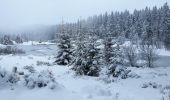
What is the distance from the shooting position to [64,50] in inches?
1065

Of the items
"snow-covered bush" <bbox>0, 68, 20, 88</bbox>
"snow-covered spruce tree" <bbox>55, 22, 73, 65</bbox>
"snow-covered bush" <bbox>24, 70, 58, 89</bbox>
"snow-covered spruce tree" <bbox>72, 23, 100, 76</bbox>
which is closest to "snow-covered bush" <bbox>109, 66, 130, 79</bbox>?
"snow-covered spruce tree" <bbox>72, 23, 100, 76</bbox>

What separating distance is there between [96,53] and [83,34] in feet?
7.34

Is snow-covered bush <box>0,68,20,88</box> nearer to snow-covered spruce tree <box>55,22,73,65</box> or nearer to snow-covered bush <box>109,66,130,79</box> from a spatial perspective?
snow-covered bush <box>109,66,130,79</box>

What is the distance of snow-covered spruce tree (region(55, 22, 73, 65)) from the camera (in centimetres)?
2659

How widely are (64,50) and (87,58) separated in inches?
367

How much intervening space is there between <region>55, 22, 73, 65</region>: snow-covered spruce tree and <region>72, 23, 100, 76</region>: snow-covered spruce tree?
8000 millimetres

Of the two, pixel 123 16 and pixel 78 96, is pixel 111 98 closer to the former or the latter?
pixel 78 96

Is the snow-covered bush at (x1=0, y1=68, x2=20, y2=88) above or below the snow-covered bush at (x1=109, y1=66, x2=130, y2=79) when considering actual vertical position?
above

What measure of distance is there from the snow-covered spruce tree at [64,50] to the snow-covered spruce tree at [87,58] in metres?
8.00

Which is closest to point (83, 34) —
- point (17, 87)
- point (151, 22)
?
point (17, 87)

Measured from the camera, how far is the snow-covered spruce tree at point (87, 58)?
18042 millimetres

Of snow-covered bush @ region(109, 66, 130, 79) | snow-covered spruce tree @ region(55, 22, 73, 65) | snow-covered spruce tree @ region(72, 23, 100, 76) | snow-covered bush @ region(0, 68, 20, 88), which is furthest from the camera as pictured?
snow-covered spruce tree @ region(55, 22, 73, 65)

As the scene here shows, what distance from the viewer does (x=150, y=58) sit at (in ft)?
129

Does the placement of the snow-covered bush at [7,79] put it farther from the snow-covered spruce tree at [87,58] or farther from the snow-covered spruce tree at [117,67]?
the snow-covered spruce tree at [87,58]
